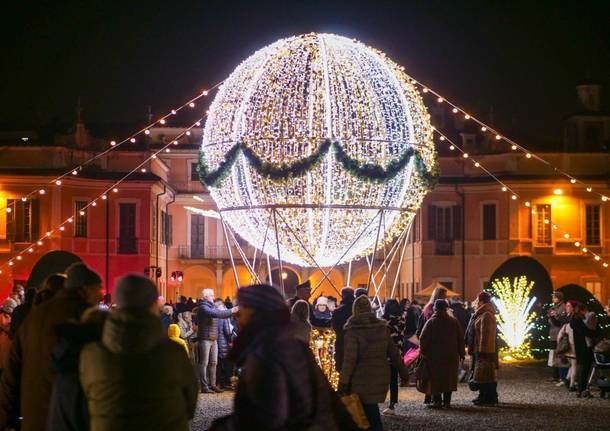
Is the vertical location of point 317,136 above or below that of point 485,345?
above

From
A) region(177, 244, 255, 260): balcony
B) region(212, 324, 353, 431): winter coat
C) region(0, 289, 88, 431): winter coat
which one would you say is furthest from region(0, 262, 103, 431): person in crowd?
region(177, 244, 255, 260): balcony

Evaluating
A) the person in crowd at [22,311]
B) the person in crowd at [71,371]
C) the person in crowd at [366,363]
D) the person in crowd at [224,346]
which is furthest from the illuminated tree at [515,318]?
the person in crowd at [71,371]

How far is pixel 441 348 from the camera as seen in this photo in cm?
1623

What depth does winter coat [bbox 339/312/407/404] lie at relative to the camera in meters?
11.4

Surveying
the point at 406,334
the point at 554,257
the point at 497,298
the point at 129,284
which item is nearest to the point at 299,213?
the point at 406,334

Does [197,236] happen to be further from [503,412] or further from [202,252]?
[503,412]

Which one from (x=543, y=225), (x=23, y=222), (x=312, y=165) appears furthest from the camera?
(x=543, y=225)

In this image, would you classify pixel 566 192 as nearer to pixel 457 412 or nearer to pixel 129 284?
pixel 457 412

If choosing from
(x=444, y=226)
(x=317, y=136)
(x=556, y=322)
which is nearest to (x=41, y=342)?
(x=317, y=136)

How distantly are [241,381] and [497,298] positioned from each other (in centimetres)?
2584

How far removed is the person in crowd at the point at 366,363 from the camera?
11406mm

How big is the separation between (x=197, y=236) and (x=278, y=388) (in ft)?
176

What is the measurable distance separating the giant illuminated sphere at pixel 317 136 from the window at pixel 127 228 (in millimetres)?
34721

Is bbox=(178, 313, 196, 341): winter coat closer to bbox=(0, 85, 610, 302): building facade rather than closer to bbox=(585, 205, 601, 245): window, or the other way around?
bbox=(0, 85, 610, 302): building facade
